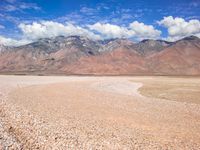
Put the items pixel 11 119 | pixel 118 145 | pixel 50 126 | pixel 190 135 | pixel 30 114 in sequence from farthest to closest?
pixel 30 114, pixel 11 119, pixel 50 126, pixel 190 135, pixel 118 145

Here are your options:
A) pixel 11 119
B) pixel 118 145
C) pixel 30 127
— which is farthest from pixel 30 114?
pixel 118 145

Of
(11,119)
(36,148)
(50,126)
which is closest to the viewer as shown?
(36,148)

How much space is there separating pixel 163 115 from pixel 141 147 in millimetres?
11279

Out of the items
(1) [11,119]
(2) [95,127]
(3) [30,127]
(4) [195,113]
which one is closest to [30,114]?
(1) [11,119]

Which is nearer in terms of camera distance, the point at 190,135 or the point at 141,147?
the point at 141,147

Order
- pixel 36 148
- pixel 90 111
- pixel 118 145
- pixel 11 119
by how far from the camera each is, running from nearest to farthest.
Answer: pixel 36 148 → pixel 118 145 → pixel 11 119 → pixel 90 111

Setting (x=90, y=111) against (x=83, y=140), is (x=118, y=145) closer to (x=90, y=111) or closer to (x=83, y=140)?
(x=83, y=140)

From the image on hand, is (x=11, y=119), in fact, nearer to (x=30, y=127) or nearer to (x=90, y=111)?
(x=30, y=127)

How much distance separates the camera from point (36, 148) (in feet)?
48.6

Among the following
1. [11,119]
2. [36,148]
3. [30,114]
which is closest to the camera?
[36,148]

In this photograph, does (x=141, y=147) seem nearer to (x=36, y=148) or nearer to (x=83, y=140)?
(x=83, y=140)

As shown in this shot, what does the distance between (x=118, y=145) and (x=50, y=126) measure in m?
6.11

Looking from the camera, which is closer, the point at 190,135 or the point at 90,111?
the point at 190,135

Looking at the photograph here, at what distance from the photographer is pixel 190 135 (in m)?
18.6
